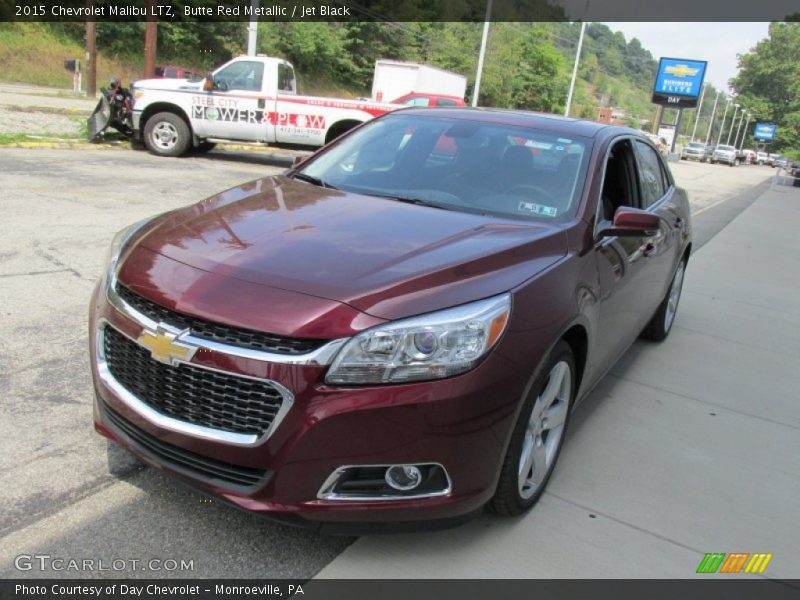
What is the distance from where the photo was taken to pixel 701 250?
34.0 feet

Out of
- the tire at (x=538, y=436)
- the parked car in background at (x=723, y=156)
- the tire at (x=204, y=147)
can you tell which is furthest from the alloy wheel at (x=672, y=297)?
the parked car in background at (x=723, y=156)

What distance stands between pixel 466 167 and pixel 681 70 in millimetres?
48609

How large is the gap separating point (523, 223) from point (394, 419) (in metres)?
1.36

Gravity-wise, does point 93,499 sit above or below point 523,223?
below

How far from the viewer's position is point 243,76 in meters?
13.5

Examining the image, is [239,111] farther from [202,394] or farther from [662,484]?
[202,394]

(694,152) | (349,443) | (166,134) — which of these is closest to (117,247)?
(349,443)

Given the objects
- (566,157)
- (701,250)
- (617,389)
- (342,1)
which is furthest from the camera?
(342,1)

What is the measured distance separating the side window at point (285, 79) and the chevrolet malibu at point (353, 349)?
1106 cm

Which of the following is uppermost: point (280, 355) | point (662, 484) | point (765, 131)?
point (765, 131)

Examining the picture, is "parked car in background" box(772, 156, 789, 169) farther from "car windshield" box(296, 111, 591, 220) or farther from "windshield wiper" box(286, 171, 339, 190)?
"windshield wiper" box(286, 171, 339, 190)

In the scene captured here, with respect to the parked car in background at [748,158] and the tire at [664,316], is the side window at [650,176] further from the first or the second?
the parked car in background at [748,158]

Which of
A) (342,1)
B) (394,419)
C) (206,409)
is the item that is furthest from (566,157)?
(342,1)

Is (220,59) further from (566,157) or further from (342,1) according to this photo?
(566,157)
